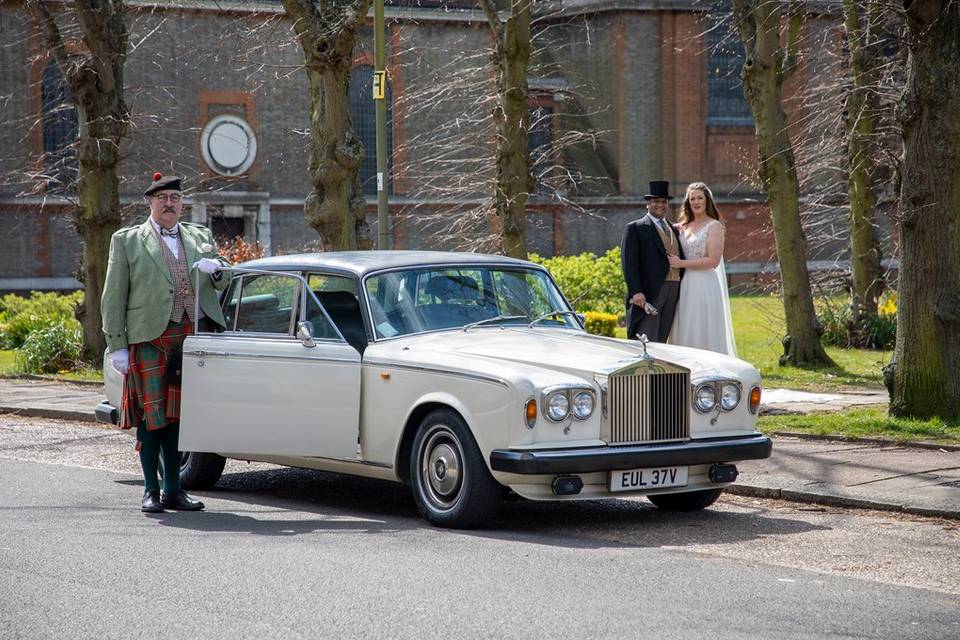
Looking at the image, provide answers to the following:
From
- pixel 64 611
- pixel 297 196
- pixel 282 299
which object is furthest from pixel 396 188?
pixel 64 611

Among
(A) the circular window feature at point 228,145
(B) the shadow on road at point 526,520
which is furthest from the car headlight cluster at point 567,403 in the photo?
(A) the circular window feature at point 228,145

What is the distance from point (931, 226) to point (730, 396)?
4.42 m

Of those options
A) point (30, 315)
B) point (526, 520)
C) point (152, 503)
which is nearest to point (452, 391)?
point (526, 520)

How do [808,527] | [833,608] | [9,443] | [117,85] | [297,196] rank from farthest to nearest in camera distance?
[297,196]
[117,85]
[9,443]
[808,527]
[833,608]

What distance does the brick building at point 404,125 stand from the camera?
132 feet

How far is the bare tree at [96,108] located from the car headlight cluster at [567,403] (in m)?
13.9

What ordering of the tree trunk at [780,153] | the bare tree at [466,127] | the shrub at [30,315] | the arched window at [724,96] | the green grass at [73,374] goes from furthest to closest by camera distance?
1. the arched window at [724,96]
2. the bare tree at [466,127]
3. the shrub at [30,315]
4. the green grass at [73,374]
5. the tree trunk at [780,153]

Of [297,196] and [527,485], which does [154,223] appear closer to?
[527,485]

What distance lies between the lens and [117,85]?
20734mm

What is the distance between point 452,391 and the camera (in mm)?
8547

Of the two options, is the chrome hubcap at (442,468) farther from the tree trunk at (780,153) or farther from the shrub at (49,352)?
the shrub at (49,352)

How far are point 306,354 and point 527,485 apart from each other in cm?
199

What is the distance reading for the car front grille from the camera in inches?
333

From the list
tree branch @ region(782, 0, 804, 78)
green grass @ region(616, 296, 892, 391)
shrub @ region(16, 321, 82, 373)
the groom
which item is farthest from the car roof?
shrub @ region(16, 321, 82, 373)
